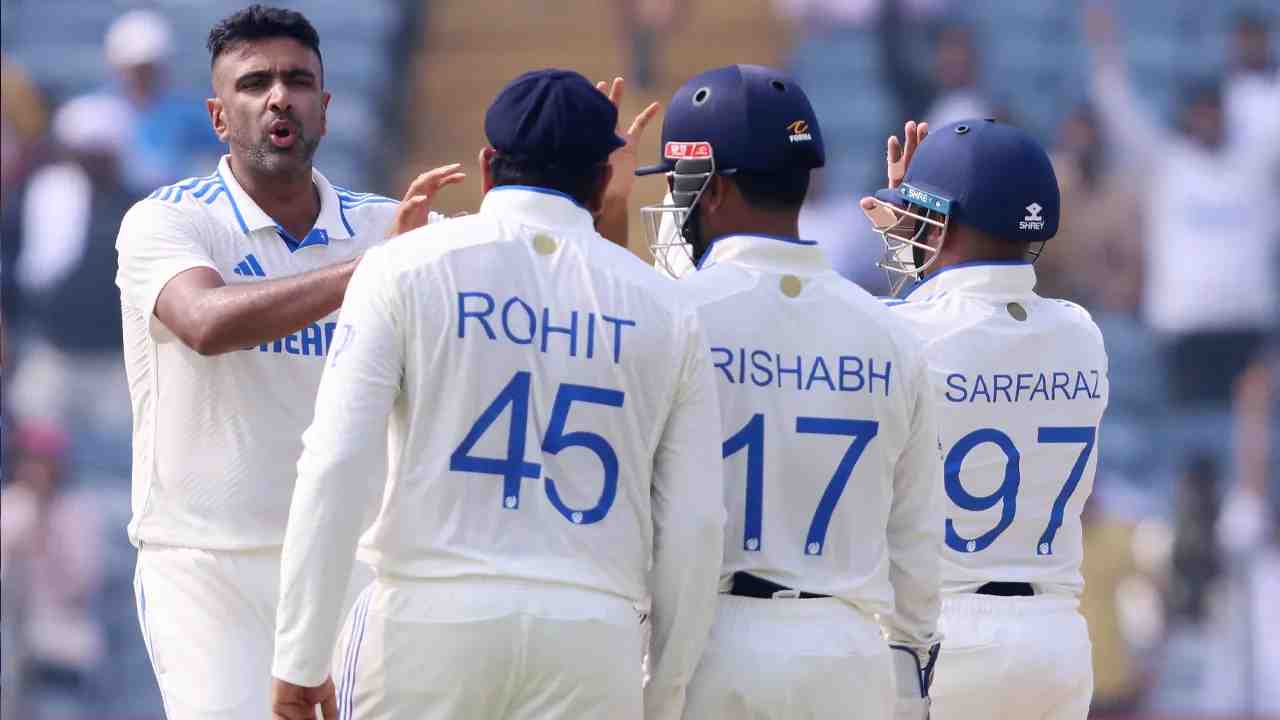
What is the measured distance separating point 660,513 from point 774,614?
0.35 m

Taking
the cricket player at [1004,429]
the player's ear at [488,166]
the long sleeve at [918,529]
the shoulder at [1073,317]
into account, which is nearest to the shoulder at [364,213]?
the player's ear at [488,166]

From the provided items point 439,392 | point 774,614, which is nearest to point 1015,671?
point 774,614

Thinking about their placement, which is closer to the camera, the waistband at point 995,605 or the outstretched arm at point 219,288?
the outstretched arm at point 219,288

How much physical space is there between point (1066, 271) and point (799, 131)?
9.08 metres

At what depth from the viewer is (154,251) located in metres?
4.56

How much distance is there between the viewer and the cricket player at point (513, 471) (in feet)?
11.8

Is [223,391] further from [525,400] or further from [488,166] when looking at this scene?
[525,400]

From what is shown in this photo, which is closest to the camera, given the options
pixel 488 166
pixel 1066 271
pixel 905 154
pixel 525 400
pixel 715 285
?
pixel 525 400

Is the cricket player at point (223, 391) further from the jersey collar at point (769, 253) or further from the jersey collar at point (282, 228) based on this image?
the jersey collar at point (769, 253)

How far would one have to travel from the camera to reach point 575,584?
3662mm

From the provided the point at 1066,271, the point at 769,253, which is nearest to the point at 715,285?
the point at 769,253

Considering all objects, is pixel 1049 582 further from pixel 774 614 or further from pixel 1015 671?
pixel 774 614

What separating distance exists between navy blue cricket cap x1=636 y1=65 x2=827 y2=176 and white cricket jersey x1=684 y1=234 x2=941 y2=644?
18 cm

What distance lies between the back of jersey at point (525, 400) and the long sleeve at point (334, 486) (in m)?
0.04
